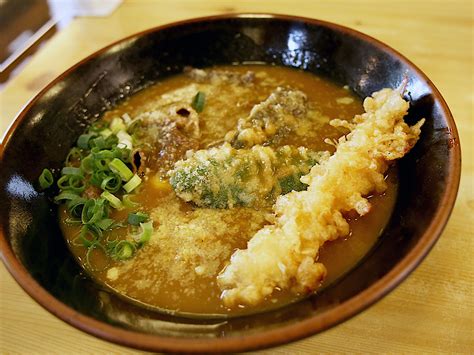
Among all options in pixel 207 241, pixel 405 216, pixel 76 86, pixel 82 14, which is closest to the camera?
pixel 405 216

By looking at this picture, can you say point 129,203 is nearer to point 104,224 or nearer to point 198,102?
point 104,224

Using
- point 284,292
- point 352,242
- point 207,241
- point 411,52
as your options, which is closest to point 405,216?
point 352,242

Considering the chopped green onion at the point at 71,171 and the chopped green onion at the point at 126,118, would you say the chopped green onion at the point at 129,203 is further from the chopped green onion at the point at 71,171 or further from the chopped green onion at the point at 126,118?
the chopped green onion at the point at 126,118

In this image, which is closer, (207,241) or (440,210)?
(440,210)

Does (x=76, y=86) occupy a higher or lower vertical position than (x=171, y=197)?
higher

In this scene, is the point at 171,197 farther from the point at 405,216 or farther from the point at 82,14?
the point at 82,14

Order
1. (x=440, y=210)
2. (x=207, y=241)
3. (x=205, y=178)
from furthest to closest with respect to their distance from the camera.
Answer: (x=205, y=178) → (x=207, y=241) → (x=440, y=210)

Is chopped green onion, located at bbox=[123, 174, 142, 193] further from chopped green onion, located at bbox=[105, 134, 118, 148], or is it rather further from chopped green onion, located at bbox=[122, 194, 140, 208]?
chopped green onion, located at bbox=[105, 134, 118, 148]

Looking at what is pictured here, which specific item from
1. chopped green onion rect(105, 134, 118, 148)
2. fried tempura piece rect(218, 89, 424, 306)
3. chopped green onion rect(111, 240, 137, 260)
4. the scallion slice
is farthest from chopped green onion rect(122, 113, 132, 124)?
fried tempura piece rect(218, 89, 424, 306)
